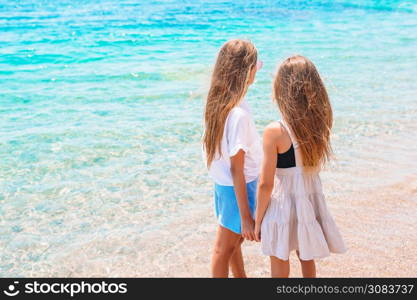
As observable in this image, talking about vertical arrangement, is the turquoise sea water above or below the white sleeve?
below

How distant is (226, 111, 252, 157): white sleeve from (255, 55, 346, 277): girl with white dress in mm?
110

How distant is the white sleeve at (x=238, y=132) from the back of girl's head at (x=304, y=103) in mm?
216

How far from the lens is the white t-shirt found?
2.74 m

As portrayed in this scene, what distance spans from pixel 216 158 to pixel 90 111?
570 cm

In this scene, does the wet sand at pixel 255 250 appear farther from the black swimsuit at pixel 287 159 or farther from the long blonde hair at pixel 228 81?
the long blonde hair at pixel 228 81

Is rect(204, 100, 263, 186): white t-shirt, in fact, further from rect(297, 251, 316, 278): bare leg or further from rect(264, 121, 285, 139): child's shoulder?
rect(297, 251, 316, 278): bare leg

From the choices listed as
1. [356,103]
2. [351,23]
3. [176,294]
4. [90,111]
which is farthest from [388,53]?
[176,294]

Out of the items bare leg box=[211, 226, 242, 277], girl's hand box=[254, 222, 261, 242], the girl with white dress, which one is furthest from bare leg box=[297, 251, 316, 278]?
bare leg box=[211, 226, 242, 277]

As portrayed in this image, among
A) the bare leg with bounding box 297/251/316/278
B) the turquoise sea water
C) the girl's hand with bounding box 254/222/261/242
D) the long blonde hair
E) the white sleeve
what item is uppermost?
the long blonde hair

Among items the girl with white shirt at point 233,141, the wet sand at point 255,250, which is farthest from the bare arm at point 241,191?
the wet sand at point 255,250

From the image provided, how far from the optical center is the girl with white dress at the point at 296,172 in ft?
8.87

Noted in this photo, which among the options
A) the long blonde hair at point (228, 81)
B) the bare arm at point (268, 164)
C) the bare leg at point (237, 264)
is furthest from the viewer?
the bare leg at point (237, 264)

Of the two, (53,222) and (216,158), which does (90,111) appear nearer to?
(53,222)

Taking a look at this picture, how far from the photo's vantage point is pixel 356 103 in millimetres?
8070
